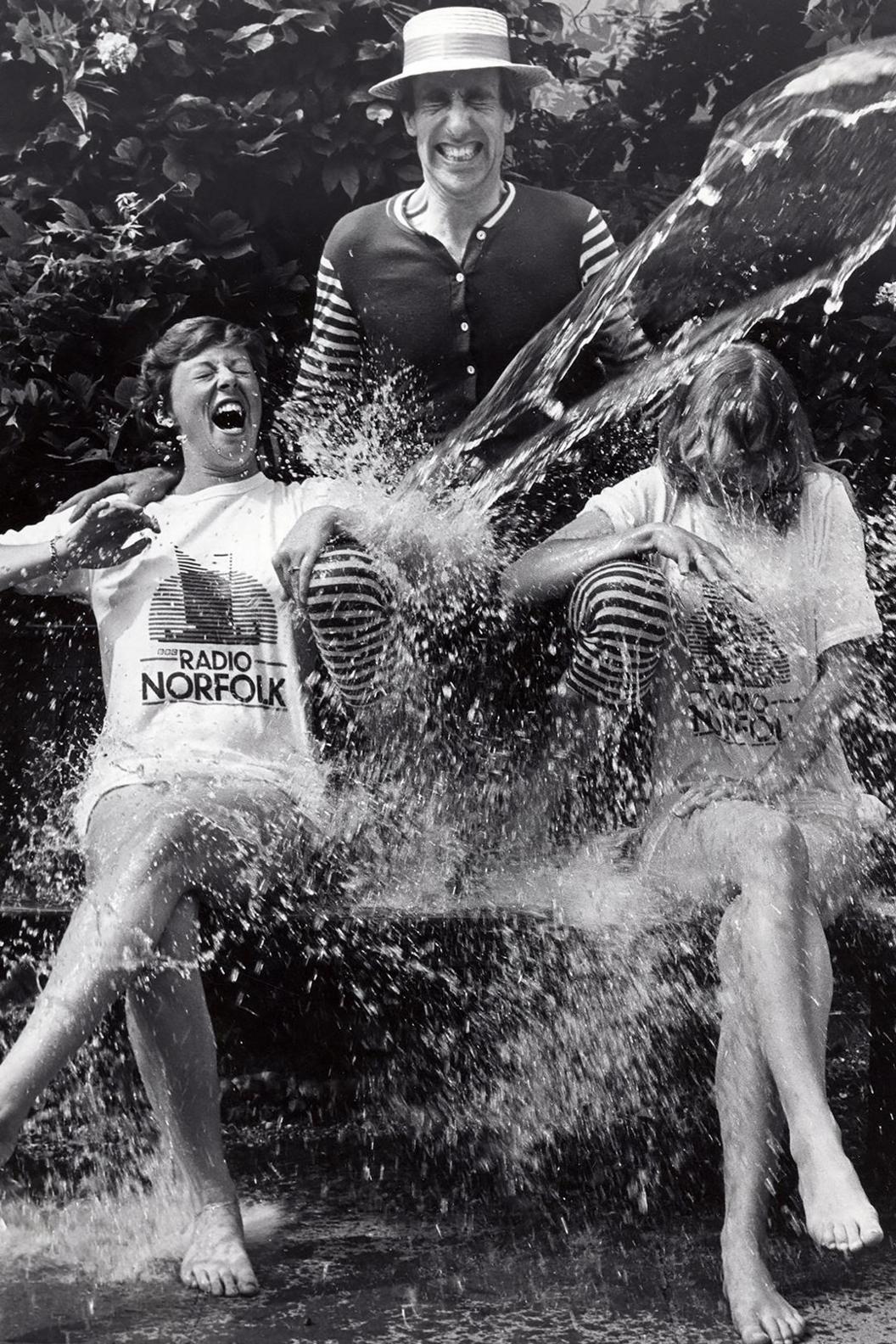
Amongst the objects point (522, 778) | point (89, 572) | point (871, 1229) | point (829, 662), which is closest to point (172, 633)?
point (89, 572)

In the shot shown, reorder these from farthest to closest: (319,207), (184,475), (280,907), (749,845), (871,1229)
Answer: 1. (319,207)
2. (184,475)
3. (280,907)
4. (749,845)
5. (871,1229)

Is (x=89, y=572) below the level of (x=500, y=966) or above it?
above

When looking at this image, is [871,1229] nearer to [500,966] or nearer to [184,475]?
[500,966]

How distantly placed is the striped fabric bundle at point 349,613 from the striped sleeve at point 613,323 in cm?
65

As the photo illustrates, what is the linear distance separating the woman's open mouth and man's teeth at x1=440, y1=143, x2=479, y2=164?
0.62 m

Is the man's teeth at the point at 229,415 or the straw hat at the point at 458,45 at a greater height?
the straw hat at the point at 458,45

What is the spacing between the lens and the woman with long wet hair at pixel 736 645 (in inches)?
93.4

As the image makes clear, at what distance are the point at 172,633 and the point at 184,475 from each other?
31cm

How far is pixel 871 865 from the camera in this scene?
2654mm

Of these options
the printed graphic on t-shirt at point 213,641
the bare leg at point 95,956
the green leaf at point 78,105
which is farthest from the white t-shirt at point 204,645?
the green leaf at point 78,105

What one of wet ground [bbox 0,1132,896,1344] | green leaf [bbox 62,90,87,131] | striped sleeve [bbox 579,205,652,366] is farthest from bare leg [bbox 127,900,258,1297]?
green leaf [bbox 62,90,87,131]

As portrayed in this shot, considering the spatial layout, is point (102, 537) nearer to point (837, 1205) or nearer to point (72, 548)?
point (72, 548)

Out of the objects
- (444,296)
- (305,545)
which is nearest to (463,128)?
(444,296)

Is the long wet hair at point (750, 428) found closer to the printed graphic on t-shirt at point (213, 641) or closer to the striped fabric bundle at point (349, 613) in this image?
the striped fabric bundle at point (349, 613)
